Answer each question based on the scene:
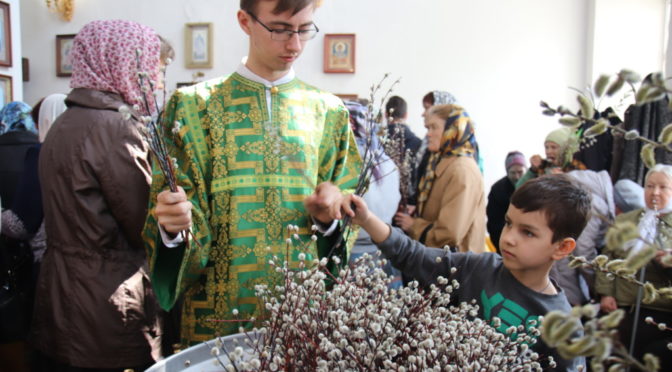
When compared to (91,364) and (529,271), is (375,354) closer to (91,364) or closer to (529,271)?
(529,271)

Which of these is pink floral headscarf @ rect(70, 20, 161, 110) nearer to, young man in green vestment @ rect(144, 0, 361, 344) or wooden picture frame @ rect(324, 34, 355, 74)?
young man in green vestment @ rect(144, 0, 361, 344)

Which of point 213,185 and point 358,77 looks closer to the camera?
point 213,185

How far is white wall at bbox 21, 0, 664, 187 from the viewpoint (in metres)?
6.00

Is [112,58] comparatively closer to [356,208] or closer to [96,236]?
[96,236]

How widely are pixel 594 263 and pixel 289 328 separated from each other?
0.39 meters

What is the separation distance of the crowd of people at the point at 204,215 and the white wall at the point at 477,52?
3878 millimetres

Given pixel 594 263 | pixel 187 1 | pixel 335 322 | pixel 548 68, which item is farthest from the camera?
pixel 187 1

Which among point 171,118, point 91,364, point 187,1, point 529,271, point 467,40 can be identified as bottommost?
point 91,364

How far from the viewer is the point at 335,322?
2.36 ft

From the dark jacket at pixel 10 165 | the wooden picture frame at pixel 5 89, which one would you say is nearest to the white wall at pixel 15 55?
the wooden picture frame at pixel 5 89

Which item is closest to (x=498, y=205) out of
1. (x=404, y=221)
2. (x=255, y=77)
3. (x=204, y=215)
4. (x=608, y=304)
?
(x=608, y=304)

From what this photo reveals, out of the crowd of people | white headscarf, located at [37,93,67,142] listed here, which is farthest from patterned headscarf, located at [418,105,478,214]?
white headscarf, located at [37,93,67,142]

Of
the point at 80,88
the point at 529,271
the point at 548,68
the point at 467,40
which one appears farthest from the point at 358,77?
the point at 529,271

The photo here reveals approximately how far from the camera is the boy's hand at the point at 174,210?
1030mm
